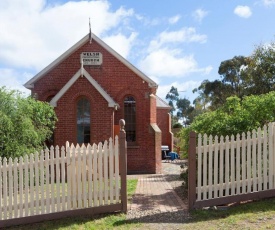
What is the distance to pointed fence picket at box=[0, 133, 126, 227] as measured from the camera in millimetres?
6922

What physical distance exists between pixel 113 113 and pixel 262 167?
9105 millimetres

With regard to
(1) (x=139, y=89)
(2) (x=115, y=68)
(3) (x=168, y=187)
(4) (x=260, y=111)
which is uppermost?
(2) (x=115, y=68)

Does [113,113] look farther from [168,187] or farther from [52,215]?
[52,215]

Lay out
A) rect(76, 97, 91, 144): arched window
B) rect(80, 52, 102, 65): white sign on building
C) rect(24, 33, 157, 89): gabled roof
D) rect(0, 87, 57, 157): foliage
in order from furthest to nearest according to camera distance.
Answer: rect(80, 52, 102, 65): white sign on building
rect(24, 33, 157, 89): gabled roof
rect(76, 97, 91, 144): arched window
rect(0, 87, 57, 157): foliage

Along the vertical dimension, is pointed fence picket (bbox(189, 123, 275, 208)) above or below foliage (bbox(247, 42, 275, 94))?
below

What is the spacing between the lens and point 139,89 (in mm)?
17016

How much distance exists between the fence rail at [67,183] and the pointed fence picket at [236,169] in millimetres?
1794

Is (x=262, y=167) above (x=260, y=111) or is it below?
below

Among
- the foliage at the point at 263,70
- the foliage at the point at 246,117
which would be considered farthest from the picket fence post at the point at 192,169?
the foliage at the point at 263,70

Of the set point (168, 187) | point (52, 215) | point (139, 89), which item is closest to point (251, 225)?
point (52, 215)

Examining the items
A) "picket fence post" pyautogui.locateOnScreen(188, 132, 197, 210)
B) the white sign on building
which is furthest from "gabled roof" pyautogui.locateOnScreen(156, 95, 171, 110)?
"picket fence post" pyautogui.locateOnScreen(188, 132, 197, 210)

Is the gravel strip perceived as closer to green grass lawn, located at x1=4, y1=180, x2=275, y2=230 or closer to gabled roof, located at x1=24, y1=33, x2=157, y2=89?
green grass lawn, located at x1=4, y1=180, x2=275, y2=230

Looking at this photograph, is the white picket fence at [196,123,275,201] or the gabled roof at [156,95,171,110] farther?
the gabled roof at [156,95,171,110]

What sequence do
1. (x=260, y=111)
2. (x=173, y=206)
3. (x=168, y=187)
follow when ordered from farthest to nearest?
1. (x=168, y=187)
2. (x=260, y=111)
3. (x=173, y=206)
